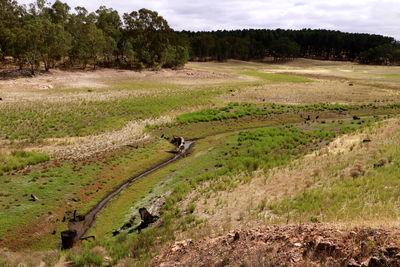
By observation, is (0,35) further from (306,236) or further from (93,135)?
(306,236)

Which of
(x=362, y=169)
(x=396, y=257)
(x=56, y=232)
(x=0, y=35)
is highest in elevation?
(x=0, y=35)

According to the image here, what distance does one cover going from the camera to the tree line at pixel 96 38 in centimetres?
8062

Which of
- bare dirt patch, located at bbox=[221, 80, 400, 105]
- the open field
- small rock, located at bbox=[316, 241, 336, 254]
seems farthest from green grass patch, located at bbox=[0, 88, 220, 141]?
small rock, located at bbox=[316, 241, 336, 254]

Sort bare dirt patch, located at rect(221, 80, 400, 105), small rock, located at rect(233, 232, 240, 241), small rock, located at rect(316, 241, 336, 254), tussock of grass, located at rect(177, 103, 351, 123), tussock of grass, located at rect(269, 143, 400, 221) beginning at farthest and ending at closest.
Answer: bare dirt patch, located at rect(221, 80, 400, 105) < tussock of grass, located at rect(177, 103, 351, 123) < tussock of grass, located at rect(269, 143, 400, 221) < small rock, located at rect(233, 232, 240, 241) < small rock, located at rect(316, 241, 336, 254)

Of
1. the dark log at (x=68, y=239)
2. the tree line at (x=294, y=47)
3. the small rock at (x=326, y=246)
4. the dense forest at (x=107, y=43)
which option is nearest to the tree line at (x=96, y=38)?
the dense forest at (x=107, y=43)

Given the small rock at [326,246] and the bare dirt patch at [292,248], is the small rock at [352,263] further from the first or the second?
the small rock at [326,246]

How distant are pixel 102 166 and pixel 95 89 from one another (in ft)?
146

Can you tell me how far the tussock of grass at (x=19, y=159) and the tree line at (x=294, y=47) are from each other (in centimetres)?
13105

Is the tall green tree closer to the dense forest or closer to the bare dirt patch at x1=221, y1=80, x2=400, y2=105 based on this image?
the dense forest

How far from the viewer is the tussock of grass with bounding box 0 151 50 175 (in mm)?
24500

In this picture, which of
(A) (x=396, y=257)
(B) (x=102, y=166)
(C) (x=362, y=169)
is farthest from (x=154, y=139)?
(A) (x=396, y=257)

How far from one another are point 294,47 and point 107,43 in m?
113

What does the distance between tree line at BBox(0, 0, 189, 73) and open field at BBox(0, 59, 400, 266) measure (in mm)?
30162

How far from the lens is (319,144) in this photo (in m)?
31.9
